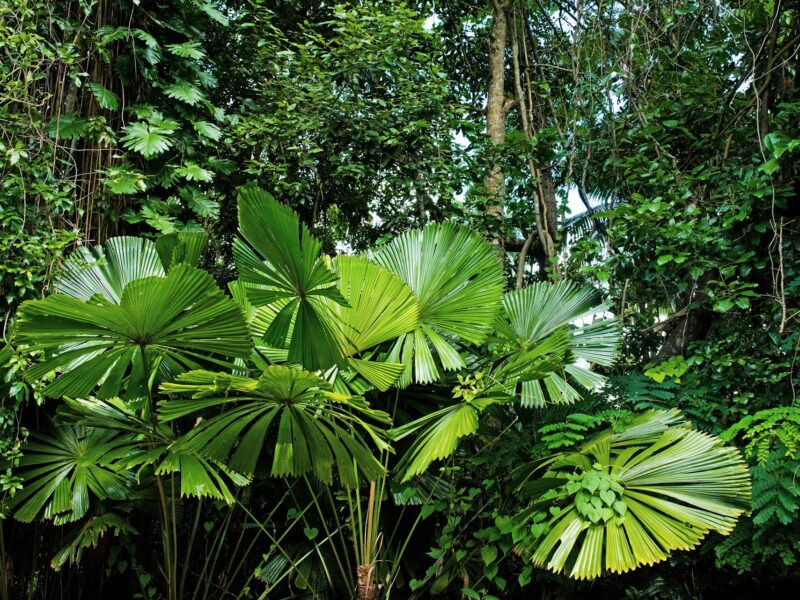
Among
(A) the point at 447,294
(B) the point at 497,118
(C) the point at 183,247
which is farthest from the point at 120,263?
(B) the point at 497,118

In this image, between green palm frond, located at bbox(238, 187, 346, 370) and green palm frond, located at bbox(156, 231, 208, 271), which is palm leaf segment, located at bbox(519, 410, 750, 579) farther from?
green palm frond, located at bbox(156, 231, 208, 271)

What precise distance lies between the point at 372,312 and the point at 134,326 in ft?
3.34

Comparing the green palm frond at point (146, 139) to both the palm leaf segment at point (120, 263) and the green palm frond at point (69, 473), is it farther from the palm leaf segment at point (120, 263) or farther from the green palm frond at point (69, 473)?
the green palm frond at point (69, 473)

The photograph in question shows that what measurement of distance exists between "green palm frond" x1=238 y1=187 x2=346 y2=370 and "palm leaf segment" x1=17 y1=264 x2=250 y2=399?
0.54ft

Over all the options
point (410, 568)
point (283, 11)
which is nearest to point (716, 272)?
point (410, 568)

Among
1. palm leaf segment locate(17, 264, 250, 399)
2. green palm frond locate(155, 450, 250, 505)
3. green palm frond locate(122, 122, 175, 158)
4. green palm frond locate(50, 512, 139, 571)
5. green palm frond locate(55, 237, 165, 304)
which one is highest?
green palm frond locate(122, 122, 175, 158)

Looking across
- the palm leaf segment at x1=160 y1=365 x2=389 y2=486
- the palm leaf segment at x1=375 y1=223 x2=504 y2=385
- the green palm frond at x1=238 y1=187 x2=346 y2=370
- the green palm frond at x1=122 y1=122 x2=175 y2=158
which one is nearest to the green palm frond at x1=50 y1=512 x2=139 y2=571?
the palm leaf segment at x1=160 y1=365 x2=389 y2=486

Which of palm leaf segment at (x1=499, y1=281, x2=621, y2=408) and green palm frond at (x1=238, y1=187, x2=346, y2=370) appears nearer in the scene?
green palm frond at (x1=238, y1=187, x2=346, y2=370)

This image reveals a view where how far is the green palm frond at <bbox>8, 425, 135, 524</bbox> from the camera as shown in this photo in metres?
3.01

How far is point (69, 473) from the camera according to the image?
3.22 meters

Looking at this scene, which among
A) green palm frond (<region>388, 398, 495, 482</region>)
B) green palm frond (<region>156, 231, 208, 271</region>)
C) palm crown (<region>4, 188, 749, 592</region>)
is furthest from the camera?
green palm frond (<region>156, 231, 208, 271</region>)

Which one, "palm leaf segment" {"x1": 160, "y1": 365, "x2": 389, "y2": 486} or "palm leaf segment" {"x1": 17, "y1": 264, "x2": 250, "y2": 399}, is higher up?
"palm leaf segment" {"x1": 17, "y1": 264, "x2": 250, "y2": 399}

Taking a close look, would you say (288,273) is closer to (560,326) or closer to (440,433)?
(440,433)

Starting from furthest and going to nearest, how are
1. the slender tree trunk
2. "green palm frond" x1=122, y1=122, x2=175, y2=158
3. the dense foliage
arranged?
the slender tree trunk
"green palm frond" x1=122, y1=122, x2=175, y2=158
the dense foliage
